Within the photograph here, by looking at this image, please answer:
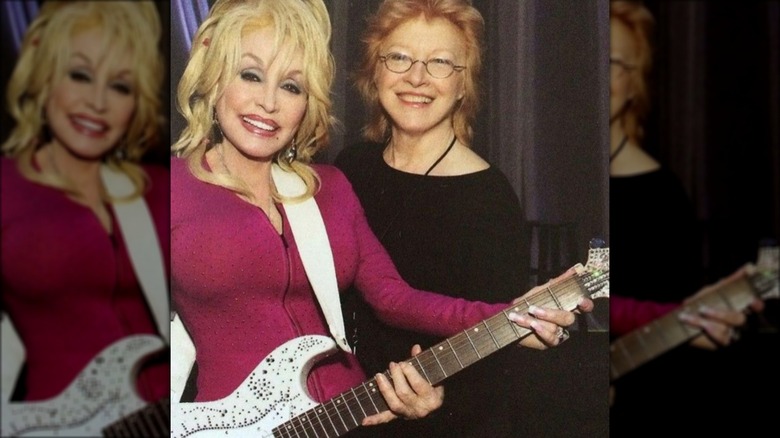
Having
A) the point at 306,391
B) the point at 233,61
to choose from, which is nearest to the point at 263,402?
the point at 306,391

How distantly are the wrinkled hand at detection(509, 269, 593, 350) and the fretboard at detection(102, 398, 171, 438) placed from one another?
165 cm

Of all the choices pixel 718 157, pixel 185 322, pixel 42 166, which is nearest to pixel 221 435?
pixel 185 322

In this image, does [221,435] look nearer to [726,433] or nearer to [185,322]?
[185,322]

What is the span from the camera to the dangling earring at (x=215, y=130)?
4.64ft

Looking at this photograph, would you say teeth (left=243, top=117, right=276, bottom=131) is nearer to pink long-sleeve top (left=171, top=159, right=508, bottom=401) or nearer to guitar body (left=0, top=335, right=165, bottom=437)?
pink long-sleeve top (left=171, top=159, right=508, bottom=401)

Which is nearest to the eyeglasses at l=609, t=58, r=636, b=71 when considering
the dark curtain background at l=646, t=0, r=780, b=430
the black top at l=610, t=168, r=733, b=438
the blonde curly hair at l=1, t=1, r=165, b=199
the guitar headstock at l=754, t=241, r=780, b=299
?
the dark curtain background at l=646, t=0, r=780, b=430

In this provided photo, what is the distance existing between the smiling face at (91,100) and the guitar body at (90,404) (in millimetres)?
586

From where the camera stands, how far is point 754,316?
2.86 m

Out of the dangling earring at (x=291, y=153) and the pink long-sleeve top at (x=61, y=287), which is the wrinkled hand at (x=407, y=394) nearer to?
the dangling earring at (x=291, y=153)

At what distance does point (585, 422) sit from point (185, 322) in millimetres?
570

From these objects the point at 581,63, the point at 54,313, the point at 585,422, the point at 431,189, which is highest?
the point at 581,63

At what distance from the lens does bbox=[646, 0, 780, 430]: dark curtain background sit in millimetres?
2898

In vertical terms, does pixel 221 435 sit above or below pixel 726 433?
above

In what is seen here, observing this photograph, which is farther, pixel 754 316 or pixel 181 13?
pixel 754 316
